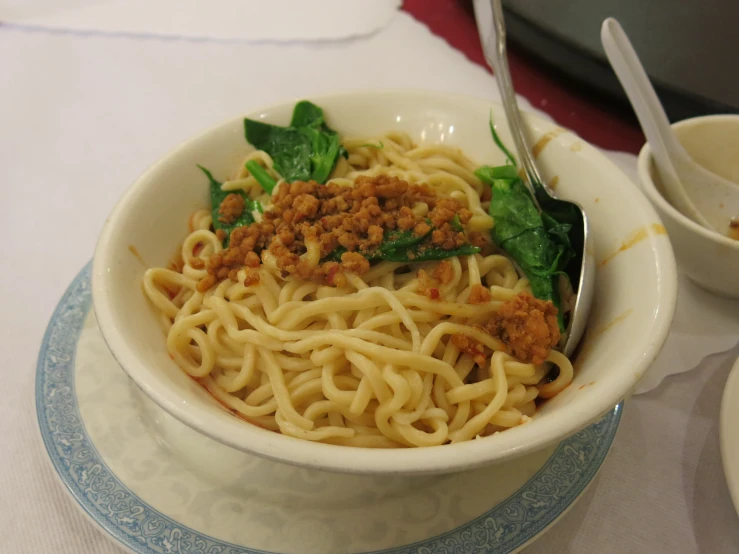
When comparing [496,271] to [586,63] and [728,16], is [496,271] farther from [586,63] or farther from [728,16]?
[728,16]

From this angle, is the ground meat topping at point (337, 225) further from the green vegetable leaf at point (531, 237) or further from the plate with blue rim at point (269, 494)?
the plate with blue rim at point (269, 494)

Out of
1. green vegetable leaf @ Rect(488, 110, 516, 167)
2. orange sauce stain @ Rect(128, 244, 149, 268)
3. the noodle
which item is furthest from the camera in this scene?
green vegetable leaf @ Rect(488, 110, 516, 167)

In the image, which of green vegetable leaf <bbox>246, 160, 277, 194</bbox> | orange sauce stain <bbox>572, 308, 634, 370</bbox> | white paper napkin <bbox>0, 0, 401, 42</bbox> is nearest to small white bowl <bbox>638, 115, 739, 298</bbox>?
orange sauce stain <bbox>572, 308, 634, 370</bbox>

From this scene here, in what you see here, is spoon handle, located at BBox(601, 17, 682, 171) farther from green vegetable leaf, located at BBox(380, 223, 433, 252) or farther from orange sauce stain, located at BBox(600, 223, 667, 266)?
green vegetable leaf, located at BBox(380, 223, 433, 252)

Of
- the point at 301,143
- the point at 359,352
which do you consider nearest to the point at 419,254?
the point at 359,352

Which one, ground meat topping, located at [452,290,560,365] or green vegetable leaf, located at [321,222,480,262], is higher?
green vegetable leaf, located at [321,222,480,262]

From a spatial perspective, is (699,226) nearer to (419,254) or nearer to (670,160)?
(670,160)
